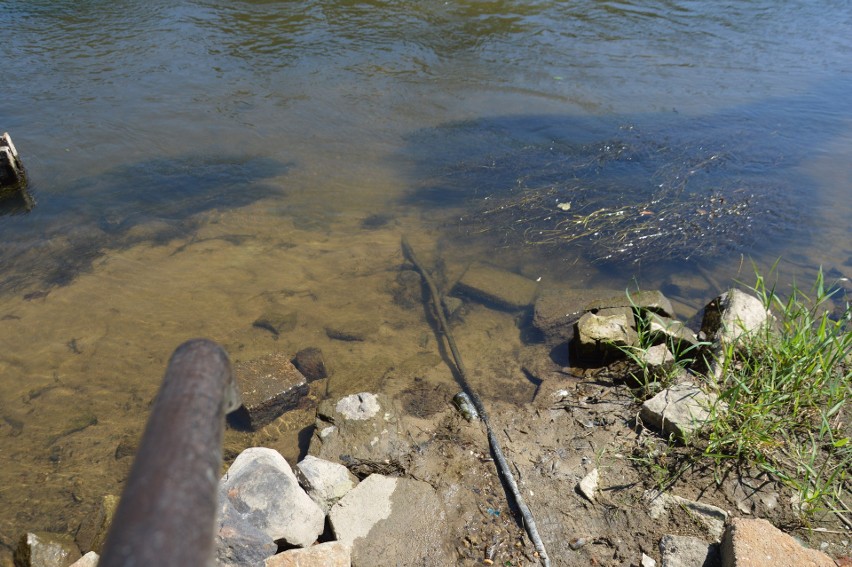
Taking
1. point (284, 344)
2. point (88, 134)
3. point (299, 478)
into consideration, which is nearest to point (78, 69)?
point (88, 134)

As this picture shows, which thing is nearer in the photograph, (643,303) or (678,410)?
(678,410)

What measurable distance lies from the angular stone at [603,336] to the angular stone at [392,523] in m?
1.62

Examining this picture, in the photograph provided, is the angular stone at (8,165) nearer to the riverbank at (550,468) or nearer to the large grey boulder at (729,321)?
the riverbank at (550,468)

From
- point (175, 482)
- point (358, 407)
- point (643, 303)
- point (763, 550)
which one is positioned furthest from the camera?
point (643, 303)

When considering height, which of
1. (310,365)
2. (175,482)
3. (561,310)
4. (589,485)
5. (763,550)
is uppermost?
(175,482)

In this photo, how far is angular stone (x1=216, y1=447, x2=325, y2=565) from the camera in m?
2.67

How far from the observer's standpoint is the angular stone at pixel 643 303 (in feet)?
15.0

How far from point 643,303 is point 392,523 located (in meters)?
2.54

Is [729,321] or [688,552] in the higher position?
[729,321]

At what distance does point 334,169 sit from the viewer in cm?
712

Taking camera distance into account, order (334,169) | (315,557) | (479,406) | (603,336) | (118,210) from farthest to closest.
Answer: (334,169) < (118,210) < (603,336) < (479,406) < (315,557)

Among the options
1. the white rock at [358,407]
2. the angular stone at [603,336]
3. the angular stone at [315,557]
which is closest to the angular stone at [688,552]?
the angular stone at [315,557]

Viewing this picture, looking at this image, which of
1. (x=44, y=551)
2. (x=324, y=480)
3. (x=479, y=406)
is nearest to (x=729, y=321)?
(x=479, y=406)

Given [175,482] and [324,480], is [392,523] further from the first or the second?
[175,482]
